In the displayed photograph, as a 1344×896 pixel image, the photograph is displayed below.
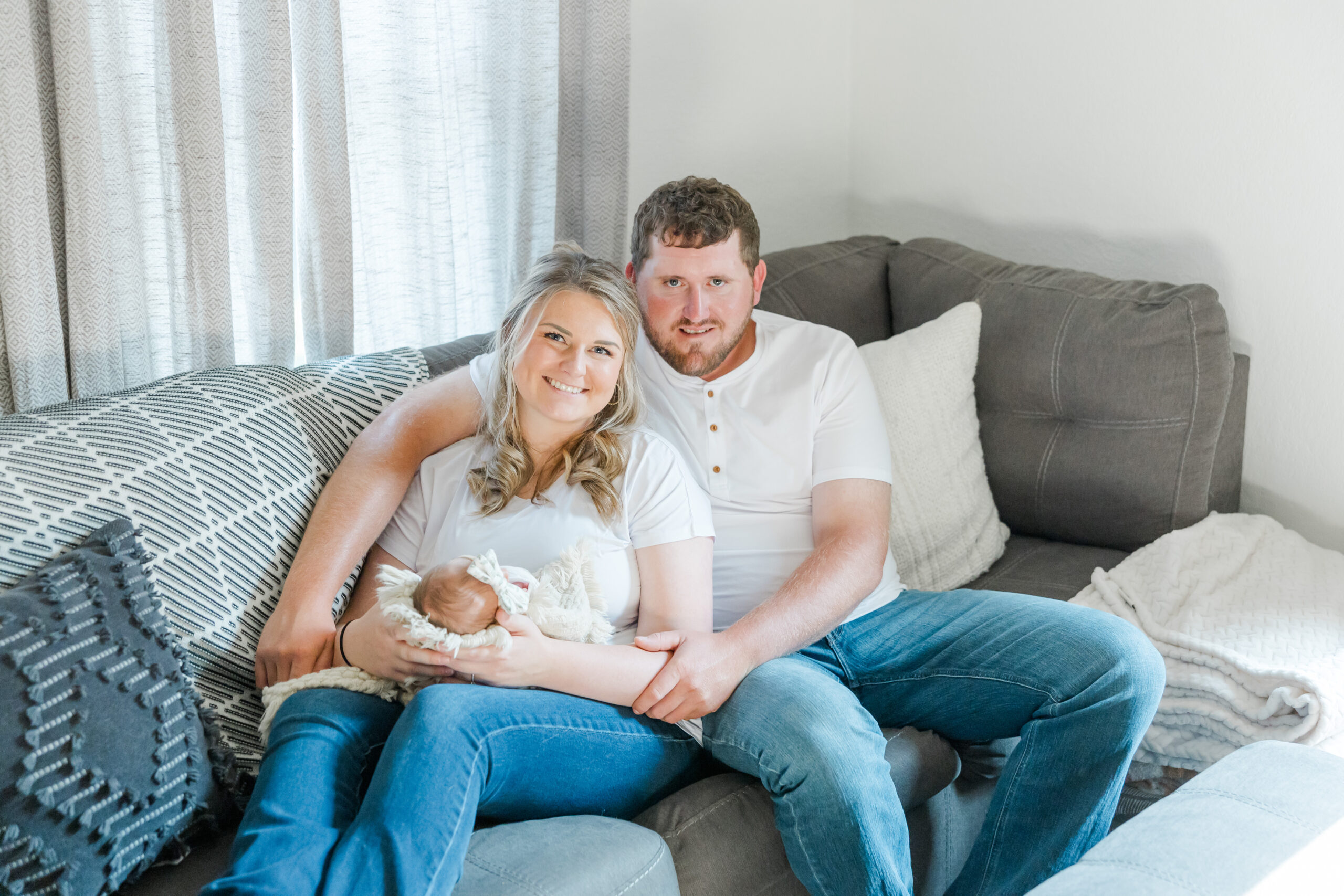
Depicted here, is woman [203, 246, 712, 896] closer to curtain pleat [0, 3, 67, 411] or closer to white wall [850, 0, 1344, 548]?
A: curtain pleat [0, 3, 67, 411]

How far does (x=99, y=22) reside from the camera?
5.25 ft

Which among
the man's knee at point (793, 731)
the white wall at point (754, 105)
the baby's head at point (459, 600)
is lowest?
the man's knee at point (793, 731)

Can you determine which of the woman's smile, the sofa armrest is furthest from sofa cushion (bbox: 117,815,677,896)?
the woman's smile

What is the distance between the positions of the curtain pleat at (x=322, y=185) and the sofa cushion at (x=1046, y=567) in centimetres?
127

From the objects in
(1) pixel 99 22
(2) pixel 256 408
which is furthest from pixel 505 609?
(1) pixel 99 22

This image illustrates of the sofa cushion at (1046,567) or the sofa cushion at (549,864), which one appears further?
the sofa cushion at (1046,567)

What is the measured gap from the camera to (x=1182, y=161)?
6.92 feet

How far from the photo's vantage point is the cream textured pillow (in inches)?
77.0

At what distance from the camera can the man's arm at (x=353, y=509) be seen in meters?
1.44

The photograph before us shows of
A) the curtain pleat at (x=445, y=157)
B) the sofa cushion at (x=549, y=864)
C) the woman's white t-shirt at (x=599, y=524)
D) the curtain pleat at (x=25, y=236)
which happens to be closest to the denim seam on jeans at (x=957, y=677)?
the woman's white t-shirt at (x=599, y=524)

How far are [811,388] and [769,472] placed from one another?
15cm

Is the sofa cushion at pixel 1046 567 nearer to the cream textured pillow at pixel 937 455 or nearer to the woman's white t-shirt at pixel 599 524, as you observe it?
the cream textured pillow at pixel 937 455

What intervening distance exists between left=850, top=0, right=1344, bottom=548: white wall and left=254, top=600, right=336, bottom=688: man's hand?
5.79 feet

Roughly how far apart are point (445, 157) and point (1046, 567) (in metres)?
1.38
